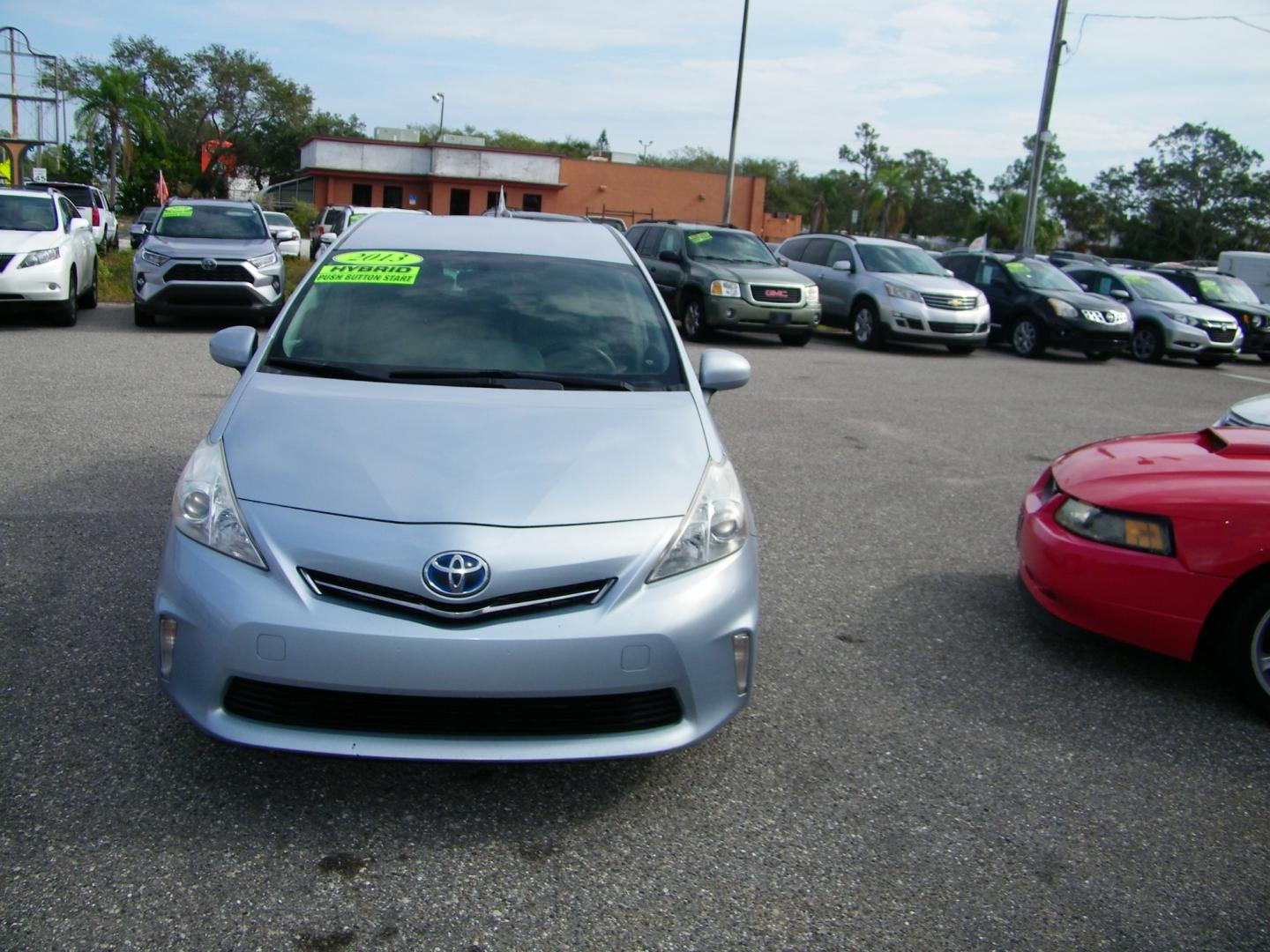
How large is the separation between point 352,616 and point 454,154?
2121 inches

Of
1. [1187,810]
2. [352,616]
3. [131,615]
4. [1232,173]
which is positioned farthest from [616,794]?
[1232,173]

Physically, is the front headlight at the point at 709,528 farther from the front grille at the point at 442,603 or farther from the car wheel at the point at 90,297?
the car wheel at the point at 90,297

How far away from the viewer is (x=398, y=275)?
4512 millimetres

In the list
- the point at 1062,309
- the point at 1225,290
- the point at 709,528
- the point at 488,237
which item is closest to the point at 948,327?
the point at 1062,309

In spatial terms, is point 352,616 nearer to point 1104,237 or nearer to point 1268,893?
point 1268,893

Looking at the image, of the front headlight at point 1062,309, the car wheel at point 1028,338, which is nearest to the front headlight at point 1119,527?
the front headlight at point 1062,309

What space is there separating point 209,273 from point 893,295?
9.74 m

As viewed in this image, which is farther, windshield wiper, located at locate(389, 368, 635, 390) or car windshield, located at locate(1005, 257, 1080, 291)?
car windshield, located at locate(1005, 257, 1080, 291)

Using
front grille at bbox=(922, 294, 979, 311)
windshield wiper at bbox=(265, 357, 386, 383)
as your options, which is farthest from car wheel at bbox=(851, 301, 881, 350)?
windshield wiper at bbox=(265, 357, 386, 383)

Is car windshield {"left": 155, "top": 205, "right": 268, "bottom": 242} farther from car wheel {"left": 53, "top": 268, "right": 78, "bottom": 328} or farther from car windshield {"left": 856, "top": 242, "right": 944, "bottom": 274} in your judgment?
car windshield {"left": 856, "top": 242, "right": 944, "bottom": 274}

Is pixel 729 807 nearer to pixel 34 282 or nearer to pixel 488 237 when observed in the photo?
pixel 488 237

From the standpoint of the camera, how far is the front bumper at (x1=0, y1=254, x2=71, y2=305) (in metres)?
12.7

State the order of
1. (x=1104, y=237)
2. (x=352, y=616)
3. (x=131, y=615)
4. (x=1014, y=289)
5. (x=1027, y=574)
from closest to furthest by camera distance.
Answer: (x=352, y=616)
(x=131, y=615)
(x=1027, y=574)
(x=1014, y=289)
(x=1104, y=237)

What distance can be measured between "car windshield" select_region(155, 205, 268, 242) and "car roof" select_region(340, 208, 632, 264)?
10.5m
